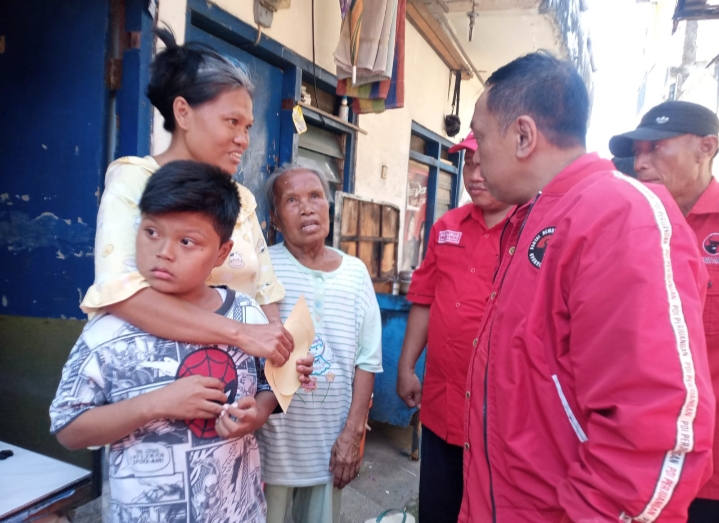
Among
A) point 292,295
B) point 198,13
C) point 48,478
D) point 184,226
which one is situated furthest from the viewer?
point 198,13

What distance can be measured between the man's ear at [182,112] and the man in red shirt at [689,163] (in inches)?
65.4

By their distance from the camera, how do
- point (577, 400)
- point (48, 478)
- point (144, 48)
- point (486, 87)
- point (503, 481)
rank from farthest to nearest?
point (144, 48), point (48, 478), point (486, 87), point (503, 481), point (577, 400)

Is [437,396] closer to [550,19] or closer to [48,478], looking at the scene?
[48,478]

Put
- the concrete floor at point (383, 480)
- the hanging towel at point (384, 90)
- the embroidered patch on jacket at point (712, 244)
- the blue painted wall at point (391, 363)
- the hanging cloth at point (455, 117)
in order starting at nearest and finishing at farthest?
the embroidered patch on jacket at point (712, 244) < the concrete floor at point (383, 480) < the blue painted wall at point (391, 363) < the hanging towel at point (384, 90) < the hanging cloth at point (455, 117)

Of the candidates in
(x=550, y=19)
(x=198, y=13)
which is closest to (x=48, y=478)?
(x=198, y=13)

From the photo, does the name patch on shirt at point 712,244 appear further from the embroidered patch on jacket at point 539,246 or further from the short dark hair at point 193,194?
the short dark hair at point 193,194

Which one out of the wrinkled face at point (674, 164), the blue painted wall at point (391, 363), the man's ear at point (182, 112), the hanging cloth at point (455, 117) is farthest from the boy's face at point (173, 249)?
the hanging cloth at point (455, 117)

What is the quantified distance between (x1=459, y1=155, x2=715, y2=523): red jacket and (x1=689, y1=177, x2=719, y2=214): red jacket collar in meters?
0.93

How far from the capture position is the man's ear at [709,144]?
1891 mm

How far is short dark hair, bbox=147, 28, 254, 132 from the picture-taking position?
143 centimetres

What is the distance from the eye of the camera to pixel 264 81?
3334 mm

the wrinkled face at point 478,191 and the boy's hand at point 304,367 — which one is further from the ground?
the wrinkled face at point 478,191

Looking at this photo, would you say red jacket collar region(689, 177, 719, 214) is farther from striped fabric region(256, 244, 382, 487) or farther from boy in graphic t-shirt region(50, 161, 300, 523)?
boy in graphic t-shirt region(50, 161, 300, 523)

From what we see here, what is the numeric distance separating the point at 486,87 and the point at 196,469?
119 cm
